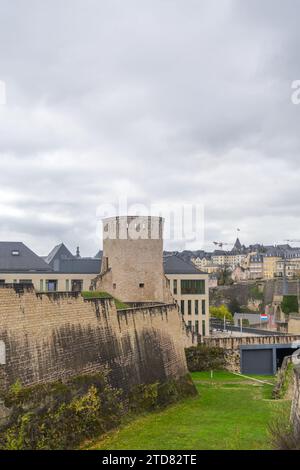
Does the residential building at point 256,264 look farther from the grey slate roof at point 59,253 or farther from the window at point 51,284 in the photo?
the window at point 51,284

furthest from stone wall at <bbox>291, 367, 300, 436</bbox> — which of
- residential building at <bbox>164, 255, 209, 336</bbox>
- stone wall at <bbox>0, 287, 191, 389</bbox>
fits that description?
residential building at <bbox>164, 255, 209, 336</bbox>

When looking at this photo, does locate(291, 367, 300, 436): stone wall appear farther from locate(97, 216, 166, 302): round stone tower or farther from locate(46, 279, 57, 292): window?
locate(46, 279, 57, 292): window

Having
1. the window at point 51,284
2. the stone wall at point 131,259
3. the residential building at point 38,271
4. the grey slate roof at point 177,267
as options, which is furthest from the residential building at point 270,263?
the stone wall at point 131,259

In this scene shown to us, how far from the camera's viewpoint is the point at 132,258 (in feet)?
Result: 125

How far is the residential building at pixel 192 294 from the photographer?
2013 inches

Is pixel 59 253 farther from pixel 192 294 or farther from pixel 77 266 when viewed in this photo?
pixel 192 294

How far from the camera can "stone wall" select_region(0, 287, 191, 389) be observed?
53.1 feet

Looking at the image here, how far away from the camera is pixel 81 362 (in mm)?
19266

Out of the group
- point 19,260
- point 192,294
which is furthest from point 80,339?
point 192,294

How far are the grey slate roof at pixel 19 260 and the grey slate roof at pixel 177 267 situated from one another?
1190 cm

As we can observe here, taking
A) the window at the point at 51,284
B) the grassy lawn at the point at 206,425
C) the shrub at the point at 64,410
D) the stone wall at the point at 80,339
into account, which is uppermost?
the window at the point at 51,284

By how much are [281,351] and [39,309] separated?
103ft

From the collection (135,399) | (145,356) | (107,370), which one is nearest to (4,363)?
(107,370)

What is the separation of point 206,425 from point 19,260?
104ft
